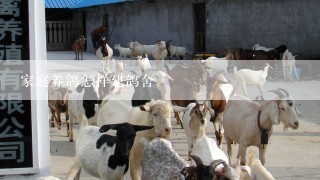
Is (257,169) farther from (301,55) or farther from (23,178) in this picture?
(301,55)

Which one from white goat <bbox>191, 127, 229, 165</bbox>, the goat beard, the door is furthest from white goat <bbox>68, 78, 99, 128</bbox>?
the door

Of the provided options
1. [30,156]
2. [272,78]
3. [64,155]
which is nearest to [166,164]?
[30,156]

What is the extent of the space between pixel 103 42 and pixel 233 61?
565 cm

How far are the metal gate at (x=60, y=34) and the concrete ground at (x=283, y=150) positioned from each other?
24.8 m

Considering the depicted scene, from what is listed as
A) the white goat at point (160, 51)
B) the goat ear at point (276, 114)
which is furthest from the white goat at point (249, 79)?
the white goat at point (160, 51)

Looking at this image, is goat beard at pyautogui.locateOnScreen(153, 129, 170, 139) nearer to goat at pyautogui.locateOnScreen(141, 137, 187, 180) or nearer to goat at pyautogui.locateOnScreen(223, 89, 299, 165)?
goat at pyautogui.locateOnScreen(141, 137, 187, 180)

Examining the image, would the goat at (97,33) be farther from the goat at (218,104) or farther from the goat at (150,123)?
the goat at (150,123)

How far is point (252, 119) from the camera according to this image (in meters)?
8.11

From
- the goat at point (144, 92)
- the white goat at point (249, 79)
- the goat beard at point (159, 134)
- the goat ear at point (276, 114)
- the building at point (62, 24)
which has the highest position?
the building at point (62, 24)

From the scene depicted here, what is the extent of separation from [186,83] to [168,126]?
161 inches

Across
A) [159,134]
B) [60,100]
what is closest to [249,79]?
[60,100]

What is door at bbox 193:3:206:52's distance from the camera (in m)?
25.1

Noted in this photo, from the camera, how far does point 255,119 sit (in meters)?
8.06

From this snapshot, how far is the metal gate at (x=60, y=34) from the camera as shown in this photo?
3612cm
